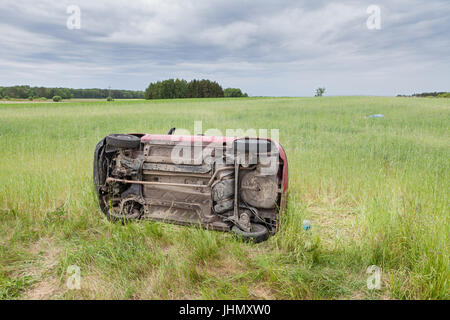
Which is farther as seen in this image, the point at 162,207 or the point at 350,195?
the point at 350,195

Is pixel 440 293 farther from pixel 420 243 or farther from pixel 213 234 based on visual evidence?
pixel 213 234

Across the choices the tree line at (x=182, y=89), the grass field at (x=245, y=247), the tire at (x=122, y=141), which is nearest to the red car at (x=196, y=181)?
the tire at (x=122, y=141)

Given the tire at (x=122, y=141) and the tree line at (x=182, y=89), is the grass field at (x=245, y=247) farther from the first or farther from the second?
the tree line at (x=182, y=89)

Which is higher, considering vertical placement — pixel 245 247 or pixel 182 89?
pixel 182 89

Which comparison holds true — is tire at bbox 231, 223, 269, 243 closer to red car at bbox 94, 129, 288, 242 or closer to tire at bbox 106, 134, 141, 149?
red car at bbox 94, 129, 288, 242

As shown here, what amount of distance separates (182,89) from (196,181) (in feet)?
187

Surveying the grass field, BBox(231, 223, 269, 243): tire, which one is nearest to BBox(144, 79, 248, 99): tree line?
the grass field

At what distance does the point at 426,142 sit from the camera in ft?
23.5

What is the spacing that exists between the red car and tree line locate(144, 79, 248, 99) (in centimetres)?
5469

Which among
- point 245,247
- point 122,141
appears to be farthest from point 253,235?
point 122,141

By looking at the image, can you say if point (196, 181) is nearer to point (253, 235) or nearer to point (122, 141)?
point (253, 235)

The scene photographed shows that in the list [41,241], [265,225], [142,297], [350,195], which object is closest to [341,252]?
[265,225]

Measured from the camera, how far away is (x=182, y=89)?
57.7 meters

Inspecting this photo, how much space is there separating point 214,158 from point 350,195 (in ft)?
7.74
